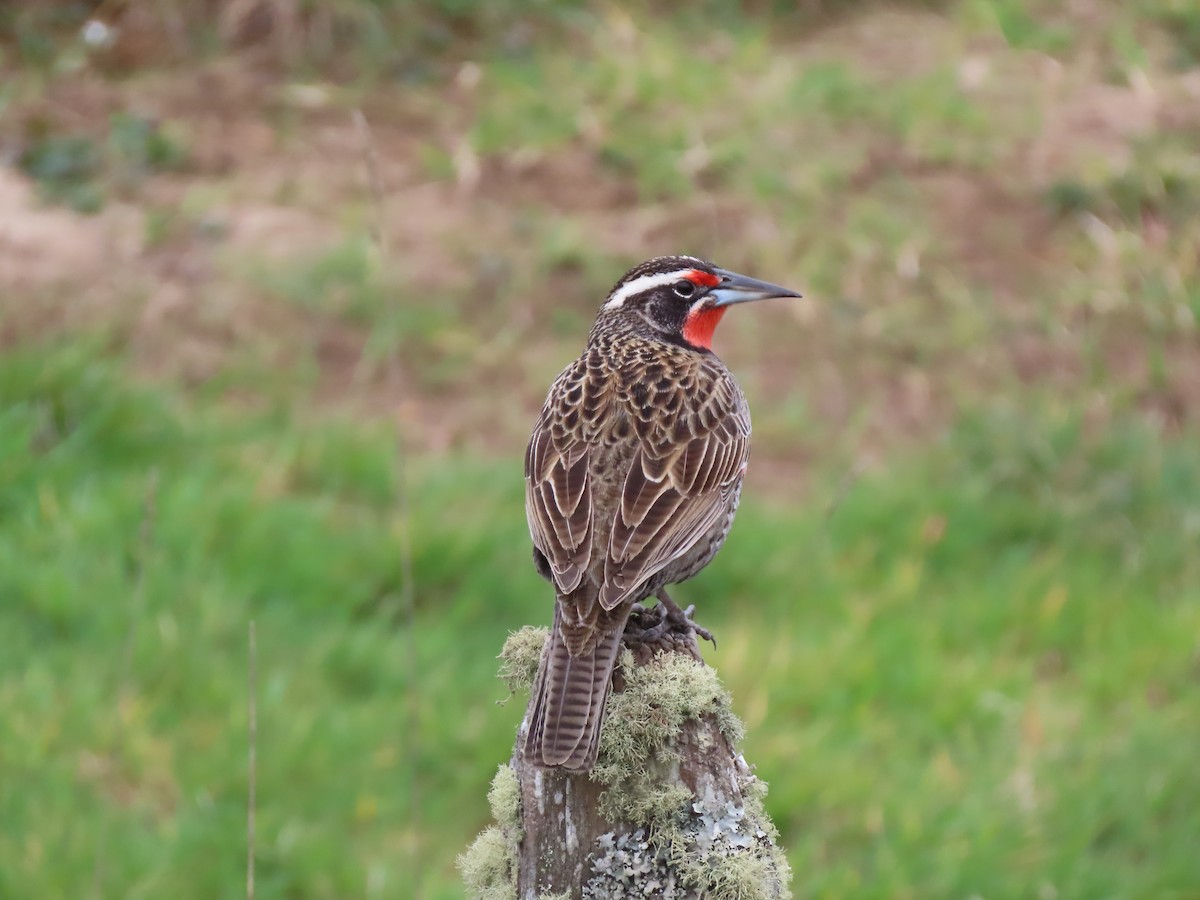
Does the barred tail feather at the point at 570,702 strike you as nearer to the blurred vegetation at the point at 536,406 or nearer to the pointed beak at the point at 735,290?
the blurred vegetation at the point at 536,406

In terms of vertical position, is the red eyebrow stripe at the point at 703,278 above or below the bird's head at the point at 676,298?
above

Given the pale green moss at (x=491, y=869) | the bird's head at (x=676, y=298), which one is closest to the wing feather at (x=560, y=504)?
the pale green moss at (x=491, y=869)

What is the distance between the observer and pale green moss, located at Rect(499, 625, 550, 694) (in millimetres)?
3471

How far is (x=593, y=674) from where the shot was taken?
3088 millimetres

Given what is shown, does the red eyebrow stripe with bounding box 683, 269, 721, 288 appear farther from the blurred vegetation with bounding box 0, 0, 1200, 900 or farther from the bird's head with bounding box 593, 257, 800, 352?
the blurred vegetation with bounding box 0, 0, 1200, 900

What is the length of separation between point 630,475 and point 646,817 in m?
1.26

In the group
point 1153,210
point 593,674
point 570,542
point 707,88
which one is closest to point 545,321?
point 707,88

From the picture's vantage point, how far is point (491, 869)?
2945 mm

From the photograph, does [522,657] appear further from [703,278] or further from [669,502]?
[703,278]

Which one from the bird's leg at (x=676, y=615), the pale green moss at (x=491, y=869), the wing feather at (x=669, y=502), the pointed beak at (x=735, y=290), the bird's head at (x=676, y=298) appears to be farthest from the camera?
the bird's head at (x=676, y=298)

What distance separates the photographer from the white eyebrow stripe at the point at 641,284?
4746 millimetres

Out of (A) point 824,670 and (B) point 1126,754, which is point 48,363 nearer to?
(A) point 824,670

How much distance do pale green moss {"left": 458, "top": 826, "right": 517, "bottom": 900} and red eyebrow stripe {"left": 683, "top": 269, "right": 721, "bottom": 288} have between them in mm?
2108

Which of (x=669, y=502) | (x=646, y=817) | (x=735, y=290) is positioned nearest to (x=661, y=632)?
(x=669, y=502)
